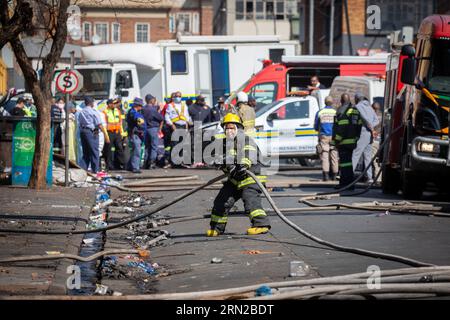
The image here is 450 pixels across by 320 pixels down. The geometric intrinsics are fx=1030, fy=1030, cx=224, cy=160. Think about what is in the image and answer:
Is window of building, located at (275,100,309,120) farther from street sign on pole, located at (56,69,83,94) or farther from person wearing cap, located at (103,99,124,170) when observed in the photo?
street sign on pole, located at (56,69,83,94)

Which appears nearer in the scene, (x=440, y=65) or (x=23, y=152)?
(x=440, y=65)

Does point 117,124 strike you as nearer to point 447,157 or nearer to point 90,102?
point 90,102

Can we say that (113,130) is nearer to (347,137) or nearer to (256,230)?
(347,137)

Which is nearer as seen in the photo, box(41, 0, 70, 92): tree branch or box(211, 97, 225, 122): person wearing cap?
box(41, 0, 70, 92): tree branch

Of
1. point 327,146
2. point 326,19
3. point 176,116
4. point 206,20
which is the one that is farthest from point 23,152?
point 206,20

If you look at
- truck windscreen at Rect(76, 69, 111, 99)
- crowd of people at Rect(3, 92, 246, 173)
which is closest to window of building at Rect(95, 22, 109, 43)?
truck windscreen at Rect(76, 69, 111, 99)

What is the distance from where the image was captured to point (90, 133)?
24062 millimetres

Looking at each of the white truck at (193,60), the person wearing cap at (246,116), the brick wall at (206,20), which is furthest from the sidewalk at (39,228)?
the brick wall at (206,20)

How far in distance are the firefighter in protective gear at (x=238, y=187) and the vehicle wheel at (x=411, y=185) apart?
5126mm

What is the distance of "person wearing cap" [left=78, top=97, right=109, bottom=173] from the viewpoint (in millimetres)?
24000

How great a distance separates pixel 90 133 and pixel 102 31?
60.3 metres

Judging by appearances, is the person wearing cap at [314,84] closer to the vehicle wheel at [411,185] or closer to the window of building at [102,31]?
the vehicle wheel at [411,185]

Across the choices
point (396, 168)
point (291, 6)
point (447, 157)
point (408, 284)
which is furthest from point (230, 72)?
point (291, 6)

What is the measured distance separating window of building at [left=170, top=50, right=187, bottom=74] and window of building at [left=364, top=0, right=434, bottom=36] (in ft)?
64.2
